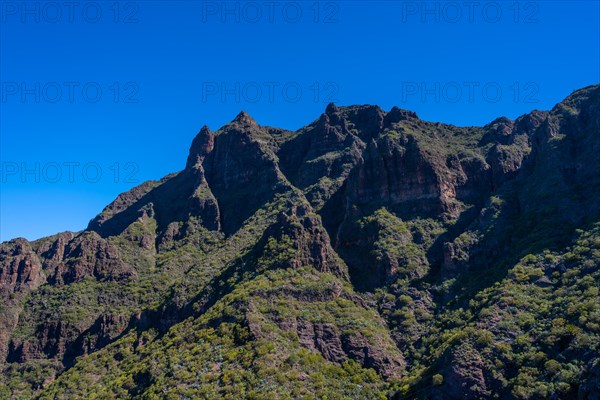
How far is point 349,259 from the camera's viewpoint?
110125mm

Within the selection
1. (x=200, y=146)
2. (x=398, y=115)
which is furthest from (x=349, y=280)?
(x=200, y=146)

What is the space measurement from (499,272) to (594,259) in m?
16.8

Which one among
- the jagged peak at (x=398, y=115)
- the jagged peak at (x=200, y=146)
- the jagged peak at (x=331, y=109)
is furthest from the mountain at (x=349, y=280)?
the jagged peak at (x=200, y=146)

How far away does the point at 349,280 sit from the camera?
10350 centimetres

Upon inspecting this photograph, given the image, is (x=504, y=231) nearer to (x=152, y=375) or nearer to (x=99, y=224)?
(x=152, y=375)

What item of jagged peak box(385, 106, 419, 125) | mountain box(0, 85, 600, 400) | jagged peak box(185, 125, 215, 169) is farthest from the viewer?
jagged peak box(185, 125, 215, 169)

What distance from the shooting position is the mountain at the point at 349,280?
69875 millimetres

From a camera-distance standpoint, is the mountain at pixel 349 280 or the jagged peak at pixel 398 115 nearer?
the mountain at pixel 349 280

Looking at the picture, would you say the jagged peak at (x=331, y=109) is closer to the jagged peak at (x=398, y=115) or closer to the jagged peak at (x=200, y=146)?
the jagged peak at (x=398, y=115)

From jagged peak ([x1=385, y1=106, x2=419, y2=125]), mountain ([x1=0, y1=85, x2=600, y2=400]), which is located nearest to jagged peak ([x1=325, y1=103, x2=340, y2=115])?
mountain ([x1=0, y1=85, x2=600, y2=400])

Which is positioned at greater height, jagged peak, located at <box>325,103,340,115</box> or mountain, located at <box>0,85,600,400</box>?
jagged peak, located at <box>325,103,340,115</box>

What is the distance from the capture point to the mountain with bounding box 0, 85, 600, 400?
6988 cm

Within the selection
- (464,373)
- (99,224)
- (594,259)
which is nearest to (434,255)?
(594,259)

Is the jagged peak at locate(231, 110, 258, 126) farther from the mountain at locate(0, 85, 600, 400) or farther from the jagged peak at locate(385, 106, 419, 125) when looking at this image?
the jagged peak at locate(385, 106, 419, 125)
